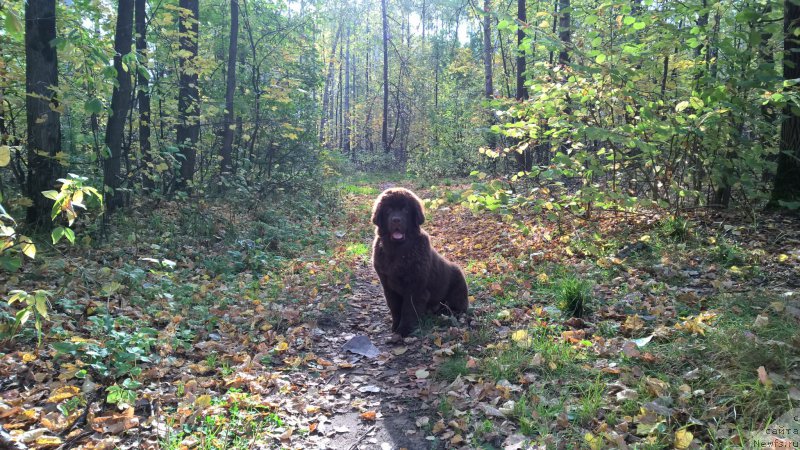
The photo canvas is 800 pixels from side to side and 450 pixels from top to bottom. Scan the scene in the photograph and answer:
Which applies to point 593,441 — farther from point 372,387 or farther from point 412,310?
point 412,310

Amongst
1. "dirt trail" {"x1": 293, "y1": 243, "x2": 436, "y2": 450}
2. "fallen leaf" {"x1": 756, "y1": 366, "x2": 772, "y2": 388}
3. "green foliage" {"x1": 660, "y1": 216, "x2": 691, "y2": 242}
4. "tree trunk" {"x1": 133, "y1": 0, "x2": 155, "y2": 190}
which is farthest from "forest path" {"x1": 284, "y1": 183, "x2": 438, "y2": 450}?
"tree trunk" {"x1": 133, "y1": 0, "x2": 155, "y2": 190}

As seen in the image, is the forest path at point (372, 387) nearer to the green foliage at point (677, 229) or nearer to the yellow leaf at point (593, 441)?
the yellow leaf at point (593, 441)

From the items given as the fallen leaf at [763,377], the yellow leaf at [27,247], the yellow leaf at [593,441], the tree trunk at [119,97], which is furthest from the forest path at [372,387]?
the tree trunk at [119,97]

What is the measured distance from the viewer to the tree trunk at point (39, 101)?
21.6 ft

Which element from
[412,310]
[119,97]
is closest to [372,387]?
[412,310]

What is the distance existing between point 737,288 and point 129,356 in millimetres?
6211

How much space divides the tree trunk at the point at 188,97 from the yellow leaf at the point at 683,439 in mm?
9155

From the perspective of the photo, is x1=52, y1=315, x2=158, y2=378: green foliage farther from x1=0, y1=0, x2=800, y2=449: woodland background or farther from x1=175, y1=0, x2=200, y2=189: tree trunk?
x1=175, y1=0, x2=200, y2=189: tree trunk

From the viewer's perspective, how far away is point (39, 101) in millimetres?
6680

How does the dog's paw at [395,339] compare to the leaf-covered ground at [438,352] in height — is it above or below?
below

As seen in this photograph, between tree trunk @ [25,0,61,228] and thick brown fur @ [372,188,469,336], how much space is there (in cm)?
522

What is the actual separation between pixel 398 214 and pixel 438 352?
1602mm

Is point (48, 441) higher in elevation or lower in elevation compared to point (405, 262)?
lower

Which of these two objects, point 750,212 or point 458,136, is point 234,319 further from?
point 458,136
